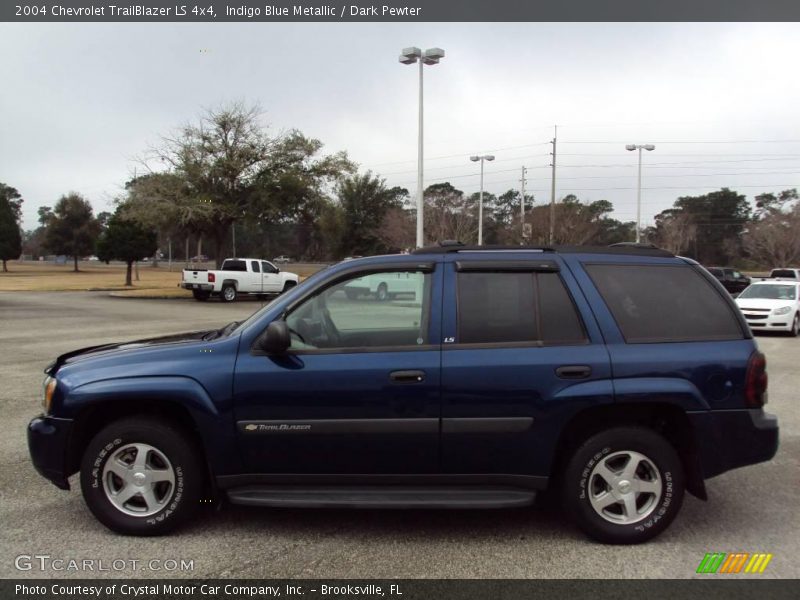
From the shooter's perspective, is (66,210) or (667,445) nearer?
(667,445)

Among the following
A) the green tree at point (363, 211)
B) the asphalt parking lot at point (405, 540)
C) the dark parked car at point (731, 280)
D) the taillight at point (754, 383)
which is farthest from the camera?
the green tree at point (363, 211)

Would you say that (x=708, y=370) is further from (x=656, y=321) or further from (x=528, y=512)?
(x=528, y=512)

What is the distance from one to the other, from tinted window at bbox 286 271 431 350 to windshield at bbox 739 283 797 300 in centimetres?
1571

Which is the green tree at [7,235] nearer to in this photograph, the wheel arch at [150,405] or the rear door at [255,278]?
the rear door at [255,278]

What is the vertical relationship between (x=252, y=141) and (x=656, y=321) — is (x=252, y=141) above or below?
above

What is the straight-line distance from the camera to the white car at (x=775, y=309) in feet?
51.0

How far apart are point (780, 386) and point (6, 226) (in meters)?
70.4

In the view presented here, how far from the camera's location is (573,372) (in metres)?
3.59

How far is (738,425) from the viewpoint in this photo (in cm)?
366

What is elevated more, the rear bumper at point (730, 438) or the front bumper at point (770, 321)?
the rear bumper at point (730, 438)

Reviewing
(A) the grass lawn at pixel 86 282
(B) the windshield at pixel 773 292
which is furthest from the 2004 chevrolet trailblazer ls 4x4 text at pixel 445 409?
(A) the grass lawn at pixel 86 282

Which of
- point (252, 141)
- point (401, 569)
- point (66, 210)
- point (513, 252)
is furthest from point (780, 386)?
point (66, 210)

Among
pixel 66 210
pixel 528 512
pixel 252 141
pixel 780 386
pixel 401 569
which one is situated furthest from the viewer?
pixel 66 210

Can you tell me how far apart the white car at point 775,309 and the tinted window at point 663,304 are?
13.2 metres
